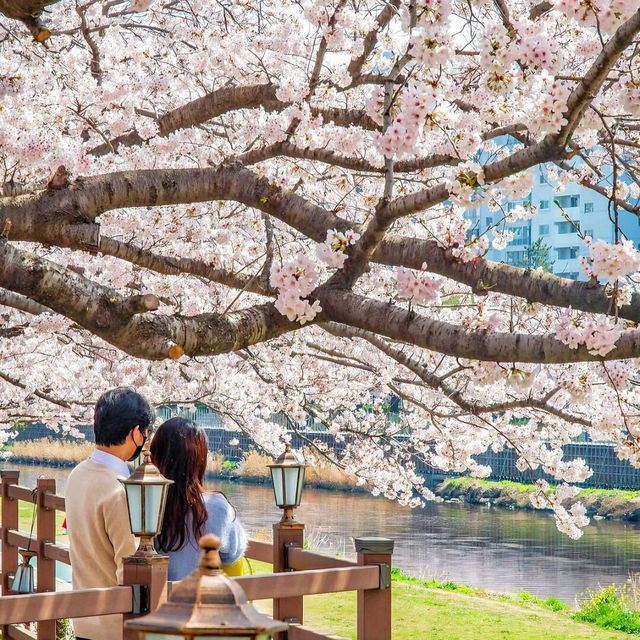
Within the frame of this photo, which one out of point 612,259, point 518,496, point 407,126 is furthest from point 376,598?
point 518,496

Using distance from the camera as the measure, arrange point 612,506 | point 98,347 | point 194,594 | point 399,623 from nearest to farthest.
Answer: point 194,594, point 98,347, point 399,623, point 612,506

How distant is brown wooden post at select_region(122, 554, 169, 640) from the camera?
8.45 ft

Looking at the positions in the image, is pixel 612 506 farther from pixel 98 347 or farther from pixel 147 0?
pixel 147 0

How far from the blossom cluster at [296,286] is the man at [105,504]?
92 cm

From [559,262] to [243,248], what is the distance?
44457mm

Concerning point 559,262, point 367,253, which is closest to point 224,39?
point 367,253

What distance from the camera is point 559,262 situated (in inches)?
1972

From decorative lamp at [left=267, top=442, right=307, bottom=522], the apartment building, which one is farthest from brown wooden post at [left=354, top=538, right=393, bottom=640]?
the apartment building

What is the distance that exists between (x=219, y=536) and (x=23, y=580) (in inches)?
120

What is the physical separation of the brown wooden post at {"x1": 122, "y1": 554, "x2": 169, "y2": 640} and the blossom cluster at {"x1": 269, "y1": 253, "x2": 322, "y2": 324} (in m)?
1.37

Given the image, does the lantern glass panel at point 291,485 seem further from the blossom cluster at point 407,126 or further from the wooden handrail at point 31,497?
the wooden handrail at point 31,497

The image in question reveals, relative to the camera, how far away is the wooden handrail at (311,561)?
3339mm

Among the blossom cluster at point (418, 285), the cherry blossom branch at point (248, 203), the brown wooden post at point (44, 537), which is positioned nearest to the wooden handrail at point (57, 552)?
the brown wooden post at point (44, 537)

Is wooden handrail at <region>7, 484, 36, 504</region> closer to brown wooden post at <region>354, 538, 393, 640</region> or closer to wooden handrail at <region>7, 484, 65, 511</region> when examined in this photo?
wooden handrail at <region>7, 484, 65, 511</region>
